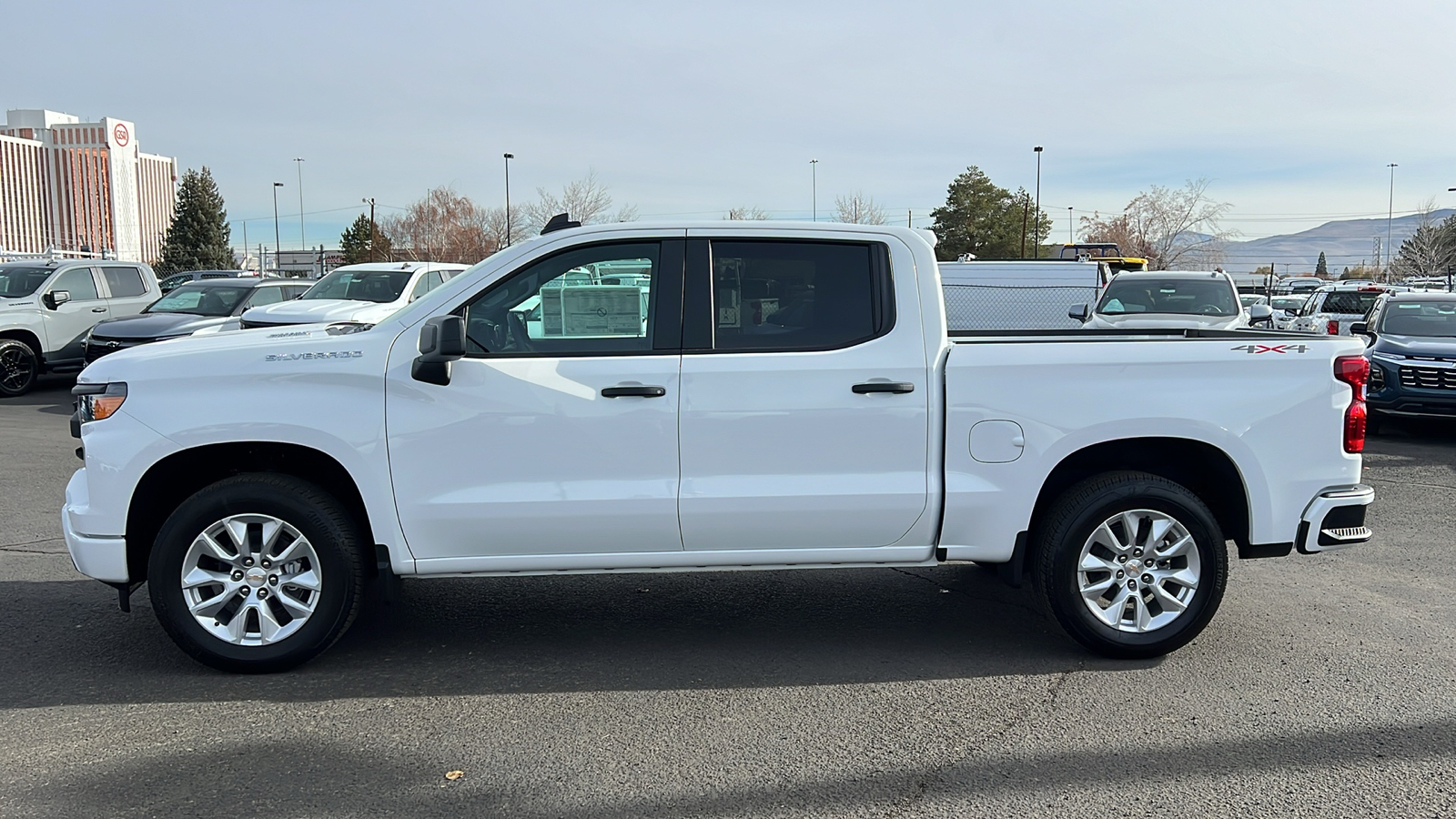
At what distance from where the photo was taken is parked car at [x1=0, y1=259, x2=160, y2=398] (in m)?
15.2

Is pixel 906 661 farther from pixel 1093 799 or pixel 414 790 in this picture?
→ pixel 414 790

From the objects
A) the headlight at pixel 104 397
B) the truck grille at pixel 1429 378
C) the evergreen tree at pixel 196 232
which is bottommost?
the truck grille at pixel 1429 378

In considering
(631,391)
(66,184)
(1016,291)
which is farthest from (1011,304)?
(66,184)

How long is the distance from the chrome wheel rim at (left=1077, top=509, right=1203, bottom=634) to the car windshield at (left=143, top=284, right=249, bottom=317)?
14.3 meters

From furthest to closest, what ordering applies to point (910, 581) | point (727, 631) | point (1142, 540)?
point (910, 581), point (727, 631), point (1142, 540)

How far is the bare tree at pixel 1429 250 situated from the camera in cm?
6675

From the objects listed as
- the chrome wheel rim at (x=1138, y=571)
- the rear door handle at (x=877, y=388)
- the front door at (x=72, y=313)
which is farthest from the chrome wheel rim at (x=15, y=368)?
the chrome wheel rim at (x=1138, y=571)

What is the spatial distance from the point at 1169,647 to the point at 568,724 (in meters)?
2.64

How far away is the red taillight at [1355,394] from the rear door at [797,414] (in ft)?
6.01

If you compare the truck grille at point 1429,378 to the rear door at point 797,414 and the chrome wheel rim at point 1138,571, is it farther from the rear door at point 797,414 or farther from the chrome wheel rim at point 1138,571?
the rear door at point 797,414

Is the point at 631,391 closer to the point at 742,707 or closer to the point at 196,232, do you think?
the point at 742,707

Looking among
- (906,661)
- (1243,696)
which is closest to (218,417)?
(906,661)

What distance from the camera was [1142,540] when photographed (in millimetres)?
5012

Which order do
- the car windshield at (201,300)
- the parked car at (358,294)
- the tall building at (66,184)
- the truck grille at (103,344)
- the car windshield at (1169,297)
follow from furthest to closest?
1. the tall building at (66,184)
2. the car windshield at (201,300)
3. the car windshield at (1169,297)
4. the truck grille at (103,344)
5. the parked car at (358,294)
